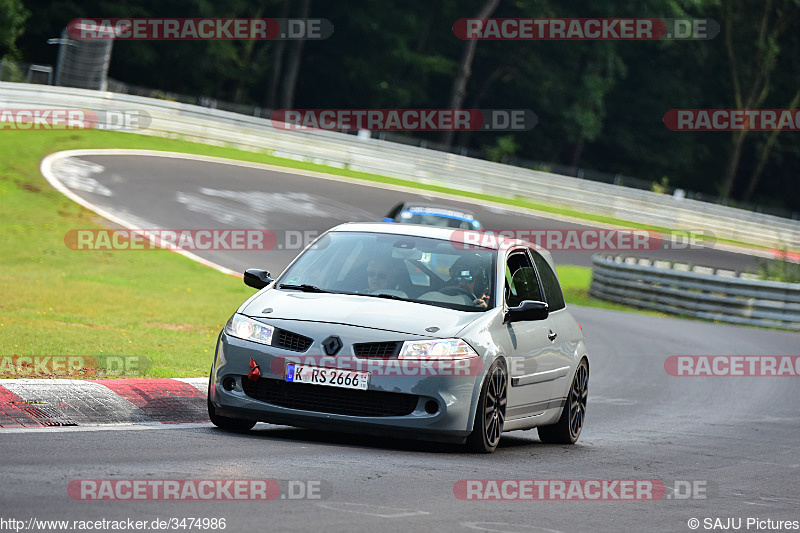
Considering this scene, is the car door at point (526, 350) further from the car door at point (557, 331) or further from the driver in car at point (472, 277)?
the driver in car at point (472, 277)


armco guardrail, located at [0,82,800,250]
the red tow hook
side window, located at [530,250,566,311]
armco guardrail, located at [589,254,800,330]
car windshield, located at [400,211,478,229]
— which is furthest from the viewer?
armco guardrail, located at [0,82,800,250]

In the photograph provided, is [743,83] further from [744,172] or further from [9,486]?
[9,486]

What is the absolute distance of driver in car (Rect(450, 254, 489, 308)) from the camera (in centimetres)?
914

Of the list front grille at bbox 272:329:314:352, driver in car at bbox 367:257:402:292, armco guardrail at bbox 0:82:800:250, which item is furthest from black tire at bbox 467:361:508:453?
armco guardrail at bbox 0:82:800:250

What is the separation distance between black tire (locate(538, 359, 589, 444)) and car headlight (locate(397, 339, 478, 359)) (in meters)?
2.35

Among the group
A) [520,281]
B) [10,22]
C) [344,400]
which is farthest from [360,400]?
[10,22]

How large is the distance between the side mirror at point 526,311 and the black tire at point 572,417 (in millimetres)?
1444

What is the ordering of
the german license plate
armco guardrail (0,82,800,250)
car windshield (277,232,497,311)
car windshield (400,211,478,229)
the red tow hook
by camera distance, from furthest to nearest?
armco guardrail (0,82,800,250)
car windshield (400,211,478,229)
car windshield (277,232,497,311)
the red tow hook
the german license plate

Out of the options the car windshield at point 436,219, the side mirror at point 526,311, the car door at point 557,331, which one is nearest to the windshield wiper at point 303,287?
the side mirror at point 526,311

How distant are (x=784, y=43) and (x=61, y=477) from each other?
73.5 metres

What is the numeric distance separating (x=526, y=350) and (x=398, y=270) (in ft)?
3.56

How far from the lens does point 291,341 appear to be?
8289 mm

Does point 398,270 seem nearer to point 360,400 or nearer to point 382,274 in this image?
point 382,274

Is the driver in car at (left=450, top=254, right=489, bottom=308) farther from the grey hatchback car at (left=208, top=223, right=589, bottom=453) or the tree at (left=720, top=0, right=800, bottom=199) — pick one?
the tree at (left=720, top=0, right=800, bottom=199)
